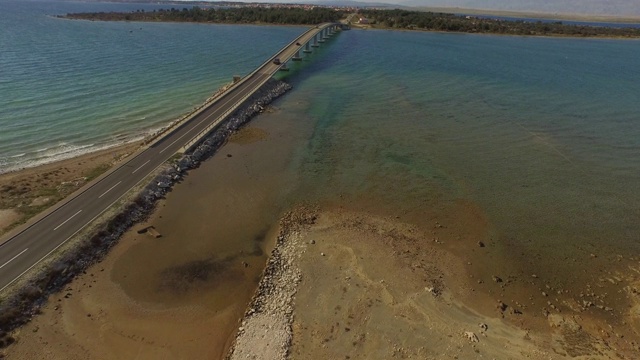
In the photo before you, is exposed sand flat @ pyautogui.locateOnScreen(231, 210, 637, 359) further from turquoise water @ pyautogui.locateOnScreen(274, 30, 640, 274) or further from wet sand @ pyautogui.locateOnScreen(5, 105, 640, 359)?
turquoise water @ pyautogui.locateOnScreen(274, 30, 640, 274)

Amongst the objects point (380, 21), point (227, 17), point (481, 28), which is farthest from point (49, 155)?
point (481, 28)

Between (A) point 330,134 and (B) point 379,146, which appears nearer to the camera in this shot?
(B) point 379,146

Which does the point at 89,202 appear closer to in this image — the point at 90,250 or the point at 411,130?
the point at 90,250

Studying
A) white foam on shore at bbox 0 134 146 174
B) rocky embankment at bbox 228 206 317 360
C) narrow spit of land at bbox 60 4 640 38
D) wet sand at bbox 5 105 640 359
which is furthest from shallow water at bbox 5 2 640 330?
narrow spit of land at bbox 60 4 640 38

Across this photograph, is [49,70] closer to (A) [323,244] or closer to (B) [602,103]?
(A) [323,244]

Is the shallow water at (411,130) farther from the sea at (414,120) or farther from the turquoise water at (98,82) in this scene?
the turquoise water at (98,82)

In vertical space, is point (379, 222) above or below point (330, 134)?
below

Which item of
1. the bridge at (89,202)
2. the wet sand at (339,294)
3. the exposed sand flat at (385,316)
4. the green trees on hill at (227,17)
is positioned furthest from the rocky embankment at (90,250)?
the green trees on hill at (227,17)

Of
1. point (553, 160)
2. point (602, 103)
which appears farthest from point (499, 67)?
point (553, 160)
